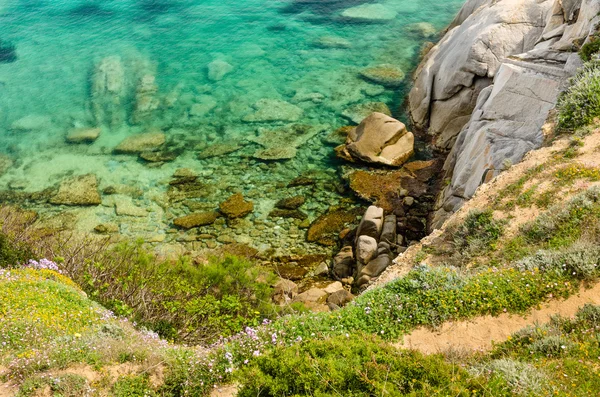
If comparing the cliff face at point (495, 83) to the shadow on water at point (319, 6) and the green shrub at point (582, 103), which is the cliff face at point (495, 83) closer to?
the green shrub at point (582, 103)

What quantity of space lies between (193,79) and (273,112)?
893 cm

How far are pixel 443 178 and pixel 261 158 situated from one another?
10.4 metres

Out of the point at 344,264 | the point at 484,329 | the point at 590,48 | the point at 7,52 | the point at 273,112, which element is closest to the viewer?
the point at 484,329

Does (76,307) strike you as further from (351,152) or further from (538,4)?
(538,4)

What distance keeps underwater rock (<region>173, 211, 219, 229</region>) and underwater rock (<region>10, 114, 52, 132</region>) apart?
16008 millimetres

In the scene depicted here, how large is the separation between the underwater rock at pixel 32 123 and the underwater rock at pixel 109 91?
3300mm

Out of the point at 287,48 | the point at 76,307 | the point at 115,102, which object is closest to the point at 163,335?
the point at 76,307

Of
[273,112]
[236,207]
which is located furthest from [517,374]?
[273,112]

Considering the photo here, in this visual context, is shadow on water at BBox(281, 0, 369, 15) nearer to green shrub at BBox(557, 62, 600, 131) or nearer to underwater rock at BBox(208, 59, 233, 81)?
underwater rock at BBox(208, 59, 233, 81)

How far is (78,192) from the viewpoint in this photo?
27.7 metres

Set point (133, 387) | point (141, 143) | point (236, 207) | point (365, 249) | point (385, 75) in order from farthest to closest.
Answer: point (385, 75), point (141, 143), point (236, 207), point (365, 249), point (133, 387)

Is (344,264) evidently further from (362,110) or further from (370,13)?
(370,13)

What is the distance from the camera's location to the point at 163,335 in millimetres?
15031

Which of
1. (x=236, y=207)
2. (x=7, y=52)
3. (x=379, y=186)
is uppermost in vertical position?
(x=7, y=52)
